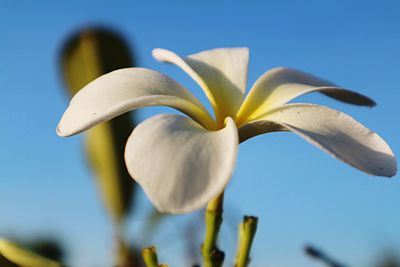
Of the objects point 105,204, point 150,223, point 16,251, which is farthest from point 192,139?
point 105,204

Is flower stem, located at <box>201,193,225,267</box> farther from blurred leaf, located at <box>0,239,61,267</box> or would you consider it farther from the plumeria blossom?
blurred leaf, located at <box>0,239,61,267</box>

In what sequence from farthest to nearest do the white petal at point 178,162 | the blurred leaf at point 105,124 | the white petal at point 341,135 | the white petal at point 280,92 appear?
the blurred leaf at point 105,124 < the white petal at point 280,92 < the white petal at point 341,135 < the white petal at point 178,162

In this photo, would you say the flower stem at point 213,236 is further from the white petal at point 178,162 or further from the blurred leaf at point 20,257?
the blurred leaf at point 20,257

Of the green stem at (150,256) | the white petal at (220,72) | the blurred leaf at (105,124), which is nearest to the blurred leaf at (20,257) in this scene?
the green stem at (150,256)

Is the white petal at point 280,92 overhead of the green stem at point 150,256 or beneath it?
overhead

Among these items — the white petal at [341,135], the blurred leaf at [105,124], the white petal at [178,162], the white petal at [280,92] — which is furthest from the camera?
the blurred leaf at [105,124]

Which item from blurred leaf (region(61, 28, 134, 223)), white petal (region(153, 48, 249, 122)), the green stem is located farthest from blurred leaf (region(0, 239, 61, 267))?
blurred leaf (region(61, 28, 134, 223))
